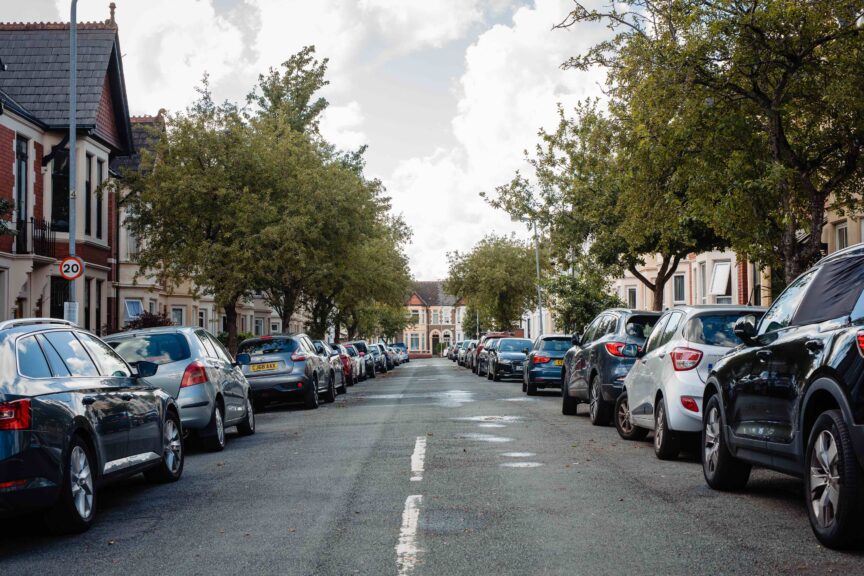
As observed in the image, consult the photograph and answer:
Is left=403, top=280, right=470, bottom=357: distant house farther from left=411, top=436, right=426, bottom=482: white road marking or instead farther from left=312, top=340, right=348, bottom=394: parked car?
left=411, top=436, right=426, bottom=482: white road marking

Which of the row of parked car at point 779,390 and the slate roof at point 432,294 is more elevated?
the slate roof at point 432,294

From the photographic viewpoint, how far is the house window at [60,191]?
28.1 meters

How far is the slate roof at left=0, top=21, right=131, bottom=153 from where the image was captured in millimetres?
28562

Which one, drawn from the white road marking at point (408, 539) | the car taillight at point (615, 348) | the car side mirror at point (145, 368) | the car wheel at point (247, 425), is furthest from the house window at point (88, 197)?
the white road marking at point (408, 539)

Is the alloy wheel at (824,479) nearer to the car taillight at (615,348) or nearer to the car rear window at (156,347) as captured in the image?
the car rear window at (156,347)

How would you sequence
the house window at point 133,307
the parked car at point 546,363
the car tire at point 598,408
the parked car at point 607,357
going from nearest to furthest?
the parked car at point 607,357
the car tire at point 598,408
the parked car at point 546,363
the house window at point 133,307

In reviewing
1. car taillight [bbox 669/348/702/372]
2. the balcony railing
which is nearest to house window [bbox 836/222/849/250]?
car taillight [bbox 669/348/702/372]

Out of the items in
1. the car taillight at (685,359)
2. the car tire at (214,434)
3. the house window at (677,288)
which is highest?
the house window at (677,288)

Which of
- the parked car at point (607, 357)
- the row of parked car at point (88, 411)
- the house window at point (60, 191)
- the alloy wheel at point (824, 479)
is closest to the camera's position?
the alloy wheel at point (824, 479)

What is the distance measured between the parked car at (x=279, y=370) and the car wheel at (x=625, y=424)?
8633 mm

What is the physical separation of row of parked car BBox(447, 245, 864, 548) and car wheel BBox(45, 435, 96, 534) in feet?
16.4

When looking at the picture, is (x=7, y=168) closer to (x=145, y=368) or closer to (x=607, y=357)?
(x=607, y=357)

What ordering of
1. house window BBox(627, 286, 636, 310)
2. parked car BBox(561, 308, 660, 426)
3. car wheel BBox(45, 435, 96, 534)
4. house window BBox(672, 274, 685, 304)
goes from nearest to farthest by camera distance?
car wheel BBox(45, 435, 96, 534), parked car BBox(561, 308, 660, 426), house window BBox(672, 274, 685, 304), house window BBox(627, 286, 636, 310)

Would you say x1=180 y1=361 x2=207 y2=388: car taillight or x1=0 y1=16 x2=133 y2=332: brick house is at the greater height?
x1=0 y1=16 x2=133 y2=332: brick house
